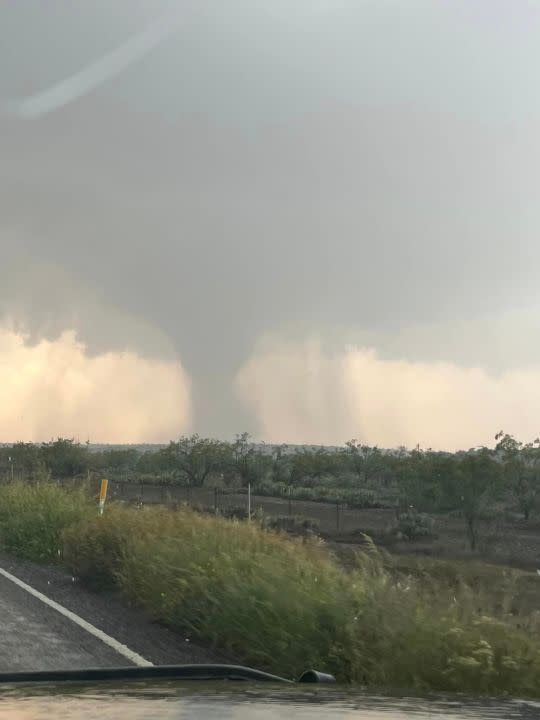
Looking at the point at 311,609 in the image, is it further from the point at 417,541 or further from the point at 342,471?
the point at 342,471

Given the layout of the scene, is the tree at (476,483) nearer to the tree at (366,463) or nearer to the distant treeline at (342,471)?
the distant treeline at (342,471)

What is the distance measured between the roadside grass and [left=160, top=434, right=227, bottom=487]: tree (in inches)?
2079

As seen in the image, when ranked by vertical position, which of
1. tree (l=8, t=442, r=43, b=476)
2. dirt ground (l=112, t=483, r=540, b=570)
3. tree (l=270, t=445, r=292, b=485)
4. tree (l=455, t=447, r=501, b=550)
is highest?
tree (l=8, t=442, r=43, b=476)

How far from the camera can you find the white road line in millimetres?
8273

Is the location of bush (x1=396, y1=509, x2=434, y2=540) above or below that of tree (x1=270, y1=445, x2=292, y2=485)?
below

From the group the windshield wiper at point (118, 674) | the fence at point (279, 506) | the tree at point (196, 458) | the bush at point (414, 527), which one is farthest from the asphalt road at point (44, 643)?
the tree at point (196, 458)

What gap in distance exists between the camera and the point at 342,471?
8125 cm

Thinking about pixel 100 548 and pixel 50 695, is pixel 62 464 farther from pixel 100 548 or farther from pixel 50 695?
pixel 50 695

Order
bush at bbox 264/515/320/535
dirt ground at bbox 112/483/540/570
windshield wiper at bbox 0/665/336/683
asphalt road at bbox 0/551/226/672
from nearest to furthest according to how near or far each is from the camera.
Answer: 1. windshield wiper at bbox 0/665/336/683
2. asphalt road at bbox 0/551/226/672
3. dirt ground at bbox 112/483/540/570
4. bush at bbox 264/515/320/535

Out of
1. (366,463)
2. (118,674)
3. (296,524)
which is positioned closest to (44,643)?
(118,674)

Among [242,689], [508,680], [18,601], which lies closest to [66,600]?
[18,601]

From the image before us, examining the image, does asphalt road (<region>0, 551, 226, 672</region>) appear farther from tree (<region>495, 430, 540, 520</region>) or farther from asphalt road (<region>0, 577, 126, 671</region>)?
tree (<region>495, 430, 540, 520</region>)

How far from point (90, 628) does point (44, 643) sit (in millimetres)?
1001

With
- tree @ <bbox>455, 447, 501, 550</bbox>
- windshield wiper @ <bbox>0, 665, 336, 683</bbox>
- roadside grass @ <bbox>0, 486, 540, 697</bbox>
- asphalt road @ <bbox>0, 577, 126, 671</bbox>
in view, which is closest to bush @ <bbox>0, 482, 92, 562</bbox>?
roadside grass @ <bbox>0, 486, 540, 697</bbox>
